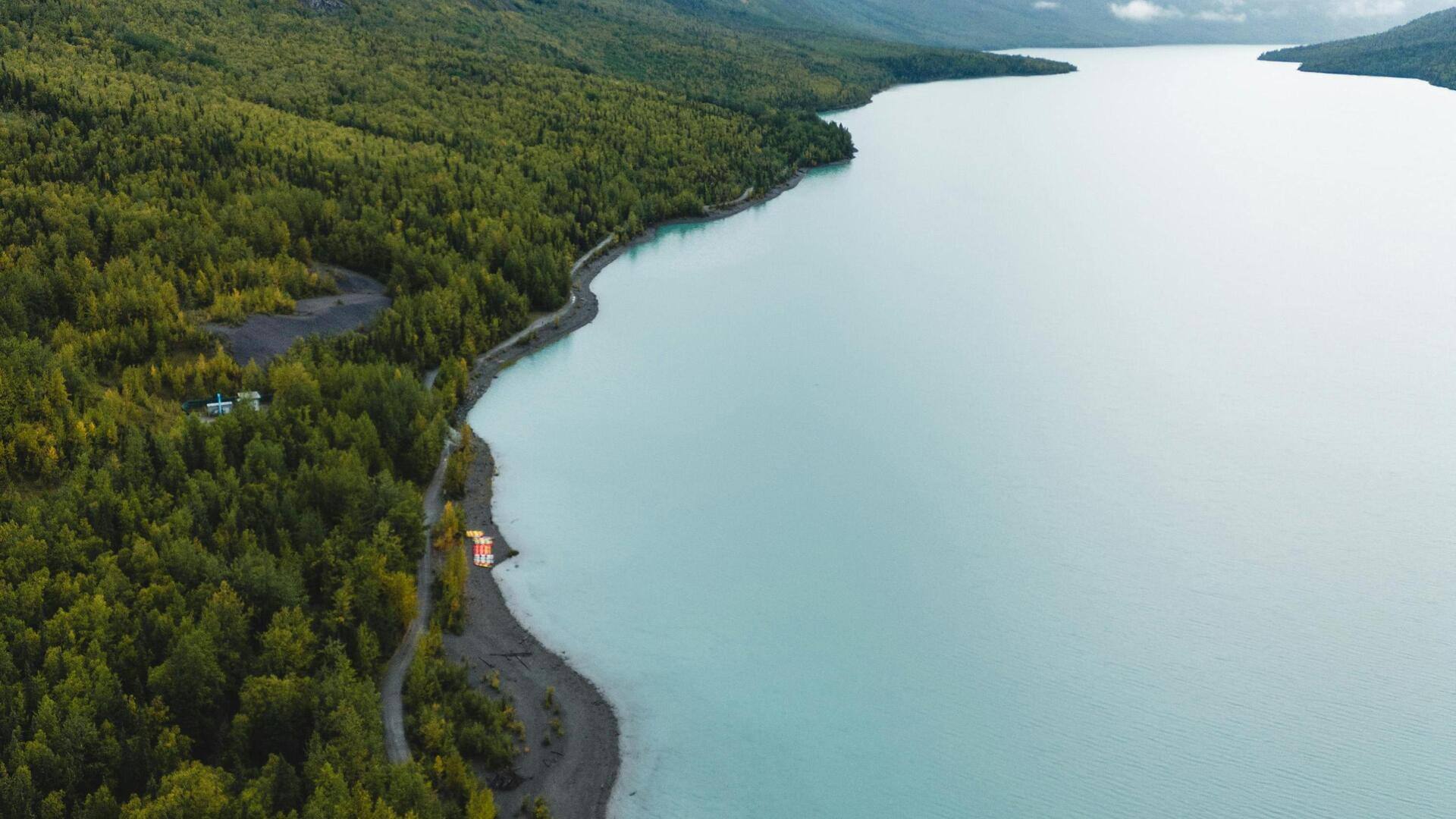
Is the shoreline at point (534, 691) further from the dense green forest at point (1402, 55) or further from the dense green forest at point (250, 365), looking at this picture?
the dense green forest at point (1402, 55)

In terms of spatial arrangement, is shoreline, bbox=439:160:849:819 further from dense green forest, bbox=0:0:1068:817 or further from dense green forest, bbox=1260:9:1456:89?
dense green forest, bbox=1260:9:1456:89

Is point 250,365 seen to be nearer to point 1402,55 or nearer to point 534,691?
point 534,691

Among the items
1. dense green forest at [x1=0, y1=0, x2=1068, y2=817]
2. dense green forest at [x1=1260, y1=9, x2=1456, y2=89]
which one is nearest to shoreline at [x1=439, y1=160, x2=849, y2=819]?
dense green forest at [x1=0, y1=0, x2=1068, y2=817]

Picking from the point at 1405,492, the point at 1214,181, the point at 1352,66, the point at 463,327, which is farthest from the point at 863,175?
the point at 1352,66

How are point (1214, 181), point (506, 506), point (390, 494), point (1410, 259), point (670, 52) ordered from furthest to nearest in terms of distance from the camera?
point (670, 52), point (1214, 181), point (1410, 259), point (506, 506), point (390, 494)

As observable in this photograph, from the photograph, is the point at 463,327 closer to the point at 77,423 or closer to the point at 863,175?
the point at 77,423
